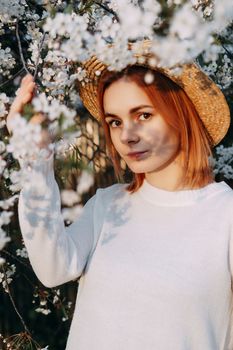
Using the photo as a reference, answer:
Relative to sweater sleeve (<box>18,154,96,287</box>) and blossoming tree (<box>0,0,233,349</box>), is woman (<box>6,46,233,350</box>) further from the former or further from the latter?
blossoming tree (<box>0,0,233,349</box>)

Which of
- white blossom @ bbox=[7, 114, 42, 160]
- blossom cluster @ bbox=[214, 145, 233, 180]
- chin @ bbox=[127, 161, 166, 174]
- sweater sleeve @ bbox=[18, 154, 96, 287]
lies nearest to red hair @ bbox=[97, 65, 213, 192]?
chin @ bbox=[127, 161, 166, 174]

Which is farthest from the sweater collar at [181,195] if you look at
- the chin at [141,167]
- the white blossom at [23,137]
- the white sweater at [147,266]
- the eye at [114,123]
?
the white blossom at [23,137]

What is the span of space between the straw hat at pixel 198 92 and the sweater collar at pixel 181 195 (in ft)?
0.59

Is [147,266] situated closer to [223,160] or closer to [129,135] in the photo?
[129,135]

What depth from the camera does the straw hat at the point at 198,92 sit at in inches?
80.0

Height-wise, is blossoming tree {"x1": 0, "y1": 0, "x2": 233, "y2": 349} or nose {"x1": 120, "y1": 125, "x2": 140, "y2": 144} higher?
blossoming tree {"x1": 0, "y1": 0, "x2": 233, "y2": 349}

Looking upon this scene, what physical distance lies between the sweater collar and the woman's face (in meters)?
0.12

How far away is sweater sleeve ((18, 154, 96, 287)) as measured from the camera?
1.90 meters

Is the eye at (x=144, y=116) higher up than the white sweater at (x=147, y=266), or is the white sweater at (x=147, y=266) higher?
the eye at (x=144, y=116)

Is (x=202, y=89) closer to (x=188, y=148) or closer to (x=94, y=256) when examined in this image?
(x=188, y=148)

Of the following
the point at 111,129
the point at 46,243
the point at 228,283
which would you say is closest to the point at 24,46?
the point at 111,129

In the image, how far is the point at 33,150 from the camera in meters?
1.45

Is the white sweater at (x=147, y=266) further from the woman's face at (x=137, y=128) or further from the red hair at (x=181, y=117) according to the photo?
the woman's face at (x=137, y=128)

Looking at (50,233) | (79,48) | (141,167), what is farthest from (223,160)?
(79,48)
